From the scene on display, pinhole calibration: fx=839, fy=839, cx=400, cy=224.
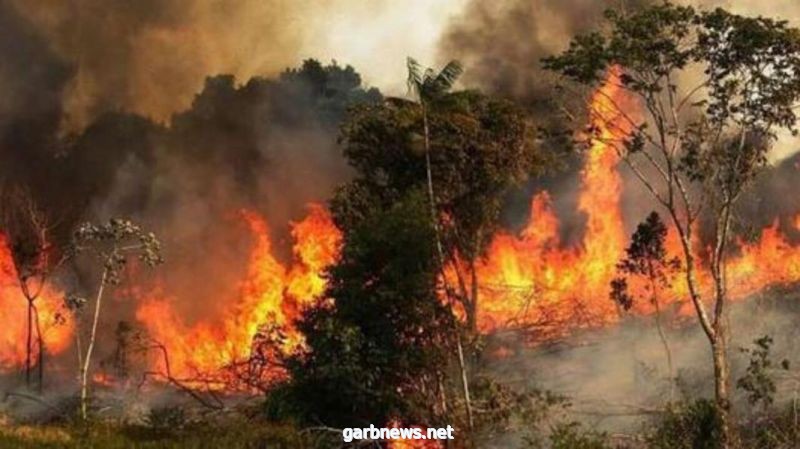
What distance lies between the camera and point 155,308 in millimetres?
60438

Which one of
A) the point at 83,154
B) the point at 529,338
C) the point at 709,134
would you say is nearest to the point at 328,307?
the point at 709,134

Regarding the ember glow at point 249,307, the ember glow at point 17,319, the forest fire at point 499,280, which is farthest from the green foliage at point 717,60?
the ember glow at point 17,319

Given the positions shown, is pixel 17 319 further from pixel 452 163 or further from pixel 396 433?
pixel 396 433

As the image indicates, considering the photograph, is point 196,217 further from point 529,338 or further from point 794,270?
point 794,270

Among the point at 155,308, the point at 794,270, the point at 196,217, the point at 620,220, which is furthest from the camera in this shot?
the point at 196,217

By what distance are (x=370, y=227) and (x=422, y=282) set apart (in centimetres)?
229

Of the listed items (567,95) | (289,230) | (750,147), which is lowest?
(750,147)

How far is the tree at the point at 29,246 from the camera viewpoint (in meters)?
49.1

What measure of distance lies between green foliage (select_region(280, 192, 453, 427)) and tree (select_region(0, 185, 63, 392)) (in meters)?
26.7

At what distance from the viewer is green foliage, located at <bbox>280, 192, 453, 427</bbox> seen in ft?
76.6

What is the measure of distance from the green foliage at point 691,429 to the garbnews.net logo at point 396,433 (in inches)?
247

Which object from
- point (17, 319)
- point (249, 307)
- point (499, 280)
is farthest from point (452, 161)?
point (17, 319)

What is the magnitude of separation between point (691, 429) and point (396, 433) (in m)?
8.20

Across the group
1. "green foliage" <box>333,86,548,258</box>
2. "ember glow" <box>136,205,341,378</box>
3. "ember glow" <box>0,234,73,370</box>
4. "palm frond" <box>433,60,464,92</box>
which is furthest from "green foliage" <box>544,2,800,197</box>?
"ember glow" <box>0,234,73,370</box>
